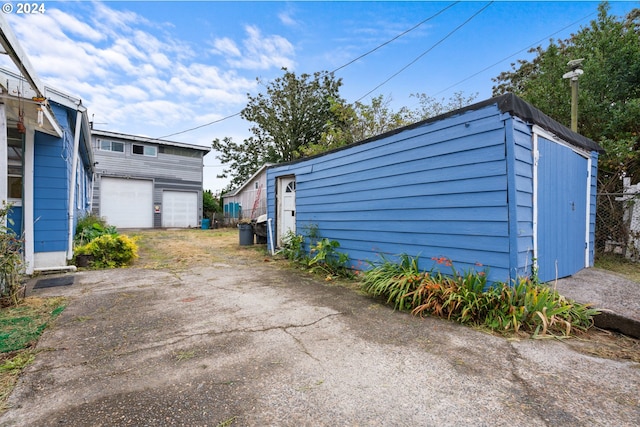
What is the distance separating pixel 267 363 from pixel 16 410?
1278 mm

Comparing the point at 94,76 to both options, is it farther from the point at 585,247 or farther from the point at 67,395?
the point at 585,247

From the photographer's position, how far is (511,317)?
8.70ft

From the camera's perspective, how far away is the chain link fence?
5.60 meters

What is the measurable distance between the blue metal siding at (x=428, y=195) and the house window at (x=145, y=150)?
13.8 m

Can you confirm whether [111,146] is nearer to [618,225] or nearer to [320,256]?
[320,256]

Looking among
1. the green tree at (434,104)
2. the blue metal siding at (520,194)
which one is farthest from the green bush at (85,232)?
the green tree at (434,104)

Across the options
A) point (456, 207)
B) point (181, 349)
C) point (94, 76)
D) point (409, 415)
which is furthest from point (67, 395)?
point (94, 76)

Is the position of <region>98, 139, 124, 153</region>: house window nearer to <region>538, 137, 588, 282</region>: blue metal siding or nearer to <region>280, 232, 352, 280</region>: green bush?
<region>280, 232, 352, 280</region>: green bush

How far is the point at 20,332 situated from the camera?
243 centimetres

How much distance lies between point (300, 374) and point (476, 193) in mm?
2660

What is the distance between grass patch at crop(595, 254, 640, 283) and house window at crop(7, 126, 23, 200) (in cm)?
944

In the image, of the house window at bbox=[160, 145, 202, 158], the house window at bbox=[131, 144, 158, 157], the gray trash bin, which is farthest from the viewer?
the house window at bbox=[160, 145, 202, 158]

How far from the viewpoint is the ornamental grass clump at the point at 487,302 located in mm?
2627

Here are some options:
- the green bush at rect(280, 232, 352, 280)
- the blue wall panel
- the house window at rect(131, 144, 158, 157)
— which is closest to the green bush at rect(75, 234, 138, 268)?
the blue wall panel
